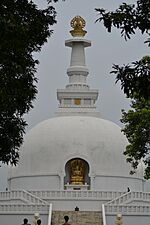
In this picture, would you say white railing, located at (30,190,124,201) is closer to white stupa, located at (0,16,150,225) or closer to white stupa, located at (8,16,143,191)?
white stupa, located at (0,16,150,225)

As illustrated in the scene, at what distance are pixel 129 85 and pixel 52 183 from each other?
30817 millimetres

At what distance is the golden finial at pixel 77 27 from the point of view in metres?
47.9

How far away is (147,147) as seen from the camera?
77.3 ft

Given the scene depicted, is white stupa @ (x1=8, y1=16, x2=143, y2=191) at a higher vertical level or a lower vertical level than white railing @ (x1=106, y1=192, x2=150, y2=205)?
higher

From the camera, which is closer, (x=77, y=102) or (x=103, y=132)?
(x=103, y=132)

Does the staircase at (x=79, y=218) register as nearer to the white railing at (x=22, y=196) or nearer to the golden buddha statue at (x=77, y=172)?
the white railing at (x=22, y=196)

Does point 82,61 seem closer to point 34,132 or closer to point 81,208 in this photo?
point 34,132

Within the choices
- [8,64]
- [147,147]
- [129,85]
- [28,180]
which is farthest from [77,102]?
[129,85]

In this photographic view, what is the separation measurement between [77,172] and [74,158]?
4.59 ft

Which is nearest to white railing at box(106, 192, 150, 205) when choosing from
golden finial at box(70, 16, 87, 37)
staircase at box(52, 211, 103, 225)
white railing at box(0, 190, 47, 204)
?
staircase at box(52, 211, 103, 225)

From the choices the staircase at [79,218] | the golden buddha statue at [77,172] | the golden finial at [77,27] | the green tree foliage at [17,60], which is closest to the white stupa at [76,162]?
the golden buddha statue at [77,172]

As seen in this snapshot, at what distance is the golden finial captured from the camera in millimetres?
47875

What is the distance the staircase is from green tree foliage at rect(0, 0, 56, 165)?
1526 centimetres

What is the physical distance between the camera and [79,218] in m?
30.7
